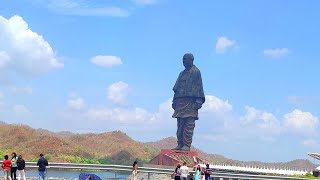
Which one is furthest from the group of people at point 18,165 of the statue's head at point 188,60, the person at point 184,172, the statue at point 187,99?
the statue at point 187,99

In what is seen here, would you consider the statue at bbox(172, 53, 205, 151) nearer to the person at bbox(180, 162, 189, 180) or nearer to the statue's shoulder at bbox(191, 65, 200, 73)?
the statue's shoulder at bbox(191, 65, 200, 73)

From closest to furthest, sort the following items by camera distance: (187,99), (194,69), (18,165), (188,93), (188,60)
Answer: (18,165), (188,60), (188,93), (194,69), (187,99)

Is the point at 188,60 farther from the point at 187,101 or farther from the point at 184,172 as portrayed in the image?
the point at 184,172

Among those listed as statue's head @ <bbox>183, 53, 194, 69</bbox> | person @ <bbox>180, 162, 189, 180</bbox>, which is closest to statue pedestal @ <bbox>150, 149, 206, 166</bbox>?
statue's head @ <bbox>183, 53, 194, 69</bbox>

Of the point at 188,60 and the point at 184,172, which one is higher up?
the point at 188,60

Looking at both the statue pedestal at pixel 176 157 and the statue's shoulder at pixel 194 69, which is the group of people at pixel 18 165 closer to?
the statue pedestal at pixel 176 157

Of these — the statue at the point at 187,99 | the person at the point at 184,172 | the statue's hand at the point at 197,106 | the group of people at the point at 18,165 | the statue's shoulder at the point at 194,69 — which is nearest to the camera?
the person at the point at 184,172

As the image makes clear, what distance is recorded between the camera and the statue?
276 feet

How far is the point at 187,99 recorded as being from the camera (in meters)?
85.0

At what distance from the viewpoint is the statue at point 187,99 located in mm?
84062

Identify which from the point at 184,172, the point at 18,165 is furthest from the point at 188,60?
the point at 18,165

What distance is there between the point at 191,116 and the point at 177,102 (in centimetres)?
349

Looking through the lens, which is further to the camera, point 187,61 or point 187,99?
point 187,99

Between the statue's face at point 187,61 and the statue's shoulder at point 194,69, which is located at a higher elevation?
the statue's face at point 187,61
